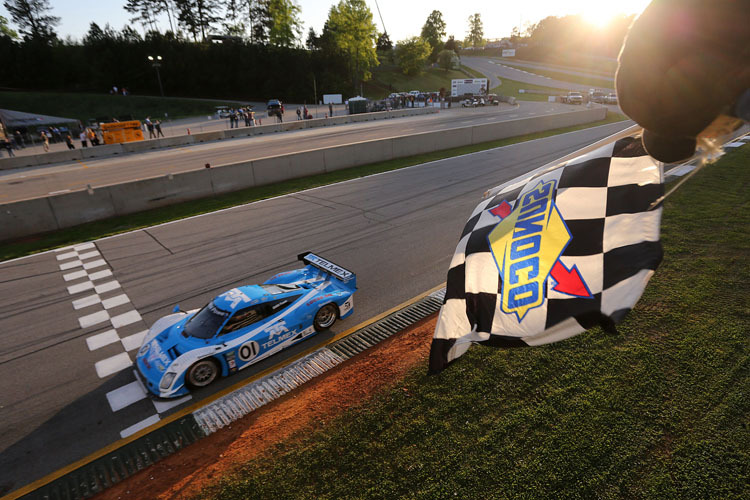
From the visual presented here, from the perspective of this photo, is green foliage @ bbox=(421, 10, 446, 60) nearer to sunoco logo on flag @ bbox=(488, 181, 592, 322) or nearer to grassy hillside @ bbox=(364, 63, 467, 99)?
grassy hillside @ bbox=(364, 63, 467, 99)

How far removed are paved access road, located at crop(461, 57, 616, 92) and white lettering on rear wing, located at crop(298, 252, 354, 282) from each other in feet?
268

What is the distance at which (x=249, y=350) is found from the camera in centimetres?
670

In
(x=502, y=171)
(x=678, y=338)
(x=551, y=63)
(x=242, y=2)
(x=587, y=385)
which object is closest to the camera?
(x=587, y=385)

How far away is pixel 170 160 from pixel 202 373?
23119mm

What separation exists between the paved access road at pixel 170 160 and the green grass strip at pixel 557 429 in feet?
69.2

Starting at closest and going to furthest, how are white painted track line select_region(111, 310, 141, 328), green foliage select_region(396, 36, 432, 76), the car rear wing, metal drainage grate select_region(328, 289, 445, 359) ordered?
metal drainage grate select_region(328, 289, 445, 359) → the car rear wing → white painted track line select_region(111, 310, 141, 328) → green foliage select_region(396, 36, 432, 76)

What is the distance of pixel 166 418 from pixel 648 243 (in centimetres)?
647

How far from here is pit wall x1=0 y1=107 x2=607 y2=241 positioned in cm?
1323

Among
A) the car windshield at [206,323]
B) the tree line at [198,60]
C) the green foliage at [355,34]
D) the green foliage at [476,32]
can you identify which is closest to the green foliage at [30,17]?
the tree line at [198,60]

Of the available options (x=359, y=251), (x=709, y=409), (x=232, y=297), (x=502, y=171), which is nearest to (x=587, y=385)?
(x=709, y=409)

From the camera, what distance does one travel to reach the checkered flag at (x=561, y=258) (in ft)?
8.13

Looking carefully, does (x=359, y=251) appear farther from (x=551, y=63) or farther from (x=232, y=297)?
(x=551, y=63)

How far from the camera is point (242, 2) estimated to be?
8681 cm

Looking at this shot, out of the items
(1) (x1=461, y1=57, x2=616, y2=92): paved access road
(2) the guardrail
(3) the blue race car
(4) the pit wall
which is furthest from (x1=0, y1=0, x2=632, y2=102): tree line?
(3) the blue race car
